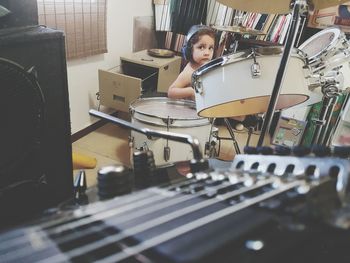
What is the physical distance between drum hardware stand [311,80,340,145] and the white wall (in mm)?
1657

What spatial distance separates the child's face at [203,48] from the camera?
6.04ft

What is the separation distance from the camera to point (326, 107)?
1.30 metres

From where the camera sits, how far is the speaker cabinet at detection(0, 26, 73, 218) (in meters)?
0.90

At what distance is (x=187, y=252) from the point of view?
0.75 feet

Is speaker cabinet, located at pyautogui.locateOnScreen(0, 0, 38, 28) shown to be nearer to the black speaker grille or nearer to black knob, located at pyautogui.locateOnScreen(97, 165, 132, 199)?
the black speaker grille

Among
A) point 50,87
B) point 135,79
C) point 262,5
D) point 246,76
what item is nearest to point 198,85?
point 246,76

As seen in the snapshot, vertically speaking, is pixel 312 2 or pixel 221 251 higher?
pixel 312 2

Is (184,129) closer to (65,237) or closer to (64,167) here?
(64,167)

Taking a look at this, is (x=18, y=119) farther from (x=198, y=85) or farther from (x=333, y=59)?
(x=333, y=59)

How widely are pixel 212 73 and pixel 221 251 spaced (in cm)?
92

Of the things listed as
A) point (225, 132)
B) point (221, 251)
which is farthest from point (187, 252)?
point (225, 132)

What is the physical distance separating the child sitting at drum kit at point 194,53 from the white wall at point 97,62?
2.58ft

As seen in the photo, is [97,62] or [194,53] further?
[97,62]

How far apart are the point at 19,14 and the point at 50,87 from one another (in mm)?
260
